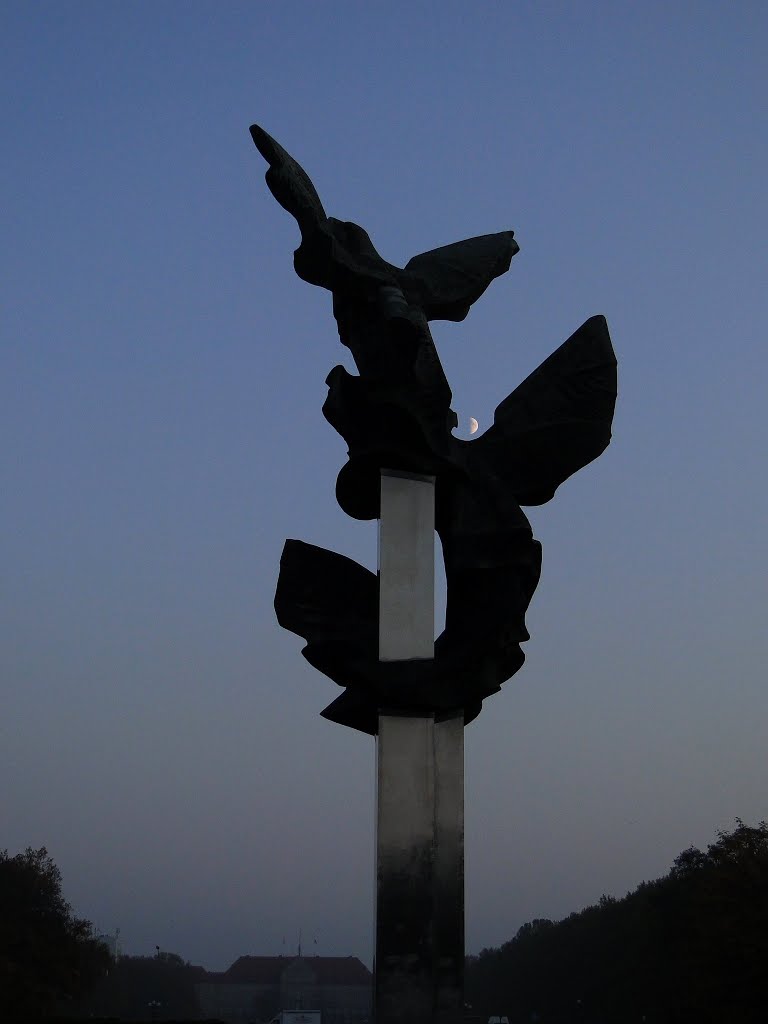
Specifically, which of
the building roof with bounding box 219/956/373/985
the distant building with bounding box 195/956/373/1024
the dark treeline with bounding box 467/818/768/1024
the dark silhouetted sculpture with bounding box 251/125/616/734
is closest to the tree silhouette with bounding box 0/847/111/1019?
the dark treeline with bounding box 467/818/768/1024

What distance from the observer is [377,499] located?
12.2 m

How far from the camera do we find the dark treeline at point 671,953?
95.1 ft

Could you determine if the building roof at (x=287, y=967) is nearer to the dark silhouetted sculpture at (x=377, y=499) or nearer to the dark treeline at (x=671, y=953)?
the dark treeline at (x=671, y=953)

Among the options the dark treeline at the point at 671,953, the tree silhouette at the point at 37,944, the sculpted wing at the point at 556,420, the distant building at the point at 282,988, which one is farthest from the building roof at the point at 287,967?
the sculpted wing at the point at 556,420

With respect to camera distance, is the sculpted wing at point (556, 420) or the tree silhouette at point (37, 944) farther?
the tree silhouette at point (37, 944)

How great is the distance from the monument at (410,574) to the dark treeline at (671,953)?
19288mm

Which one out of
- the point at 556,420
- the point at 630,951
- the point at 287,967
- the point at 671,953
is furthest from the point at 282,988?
the point at 556,420

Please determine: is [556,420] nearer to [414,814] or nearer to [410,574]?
[410,574]

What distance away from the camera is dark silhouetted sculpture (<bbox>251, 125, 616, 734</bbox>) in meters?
11.6

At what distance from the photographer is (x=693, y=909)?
33.4 meters

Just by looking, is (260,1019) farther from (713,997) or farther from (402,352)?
(402,352)

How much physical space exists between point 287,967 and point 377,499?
316 ft

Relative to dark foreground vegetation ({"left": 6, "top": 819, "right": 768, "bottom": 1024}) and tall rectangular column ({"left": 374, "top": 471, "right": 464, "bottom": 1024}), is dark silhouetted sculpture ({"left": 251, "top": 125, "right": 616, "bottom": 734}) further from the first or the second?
dark foreground vegetation ({"left": 6, "top": 819, "right": 768, "bottom": 1024})

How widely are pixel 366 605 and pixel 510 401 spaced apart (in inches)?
94.8
